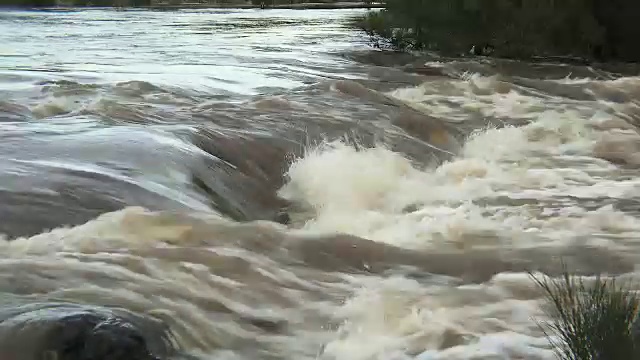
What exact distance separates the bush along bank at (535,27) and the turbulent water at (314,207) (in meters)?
6.44

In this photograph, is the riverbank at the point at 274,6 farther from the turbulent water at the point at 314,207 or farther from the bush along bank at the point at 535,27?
the turbulent water at the point at 314,207

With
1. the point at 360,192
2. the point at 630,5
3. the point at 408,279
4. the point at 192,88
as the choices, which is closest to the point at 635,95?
the point at 630,5

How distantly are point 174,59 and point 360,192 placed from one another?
15.5 m

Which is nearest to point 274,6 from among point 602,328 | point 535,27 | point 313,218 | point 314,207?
point 535,27

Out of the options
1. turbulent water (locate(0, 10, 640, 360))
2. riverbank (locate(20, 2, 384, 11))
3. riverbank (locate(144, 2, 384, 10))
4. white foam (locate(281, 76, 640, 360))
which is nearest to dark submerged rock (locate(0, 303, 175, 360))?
turbulent water (locate(0, 10, 640, 360))

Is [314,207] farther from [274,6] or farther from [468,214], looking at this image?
[274,6]

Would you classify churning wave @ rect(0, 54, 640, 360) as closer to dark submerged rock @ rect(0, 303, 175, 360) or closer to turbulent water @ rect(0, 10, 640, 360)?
turbulent water @ rect(0, 10, 640, 360)

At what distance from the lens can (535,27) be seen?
24.0 m

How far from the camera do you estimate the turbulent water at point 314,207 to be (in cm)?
503

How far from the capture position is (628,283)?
5891 mm

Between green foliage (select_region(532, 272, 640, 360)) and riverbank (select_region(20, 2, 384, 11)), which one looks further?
riverbank (select_region(20, 2, 384, 11))

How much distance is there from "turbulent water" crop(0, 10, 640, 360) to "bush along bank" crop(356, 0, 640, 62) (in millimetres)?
6439

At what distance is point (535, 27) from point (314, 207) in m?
17.3

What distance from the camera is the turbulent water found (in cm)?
503
